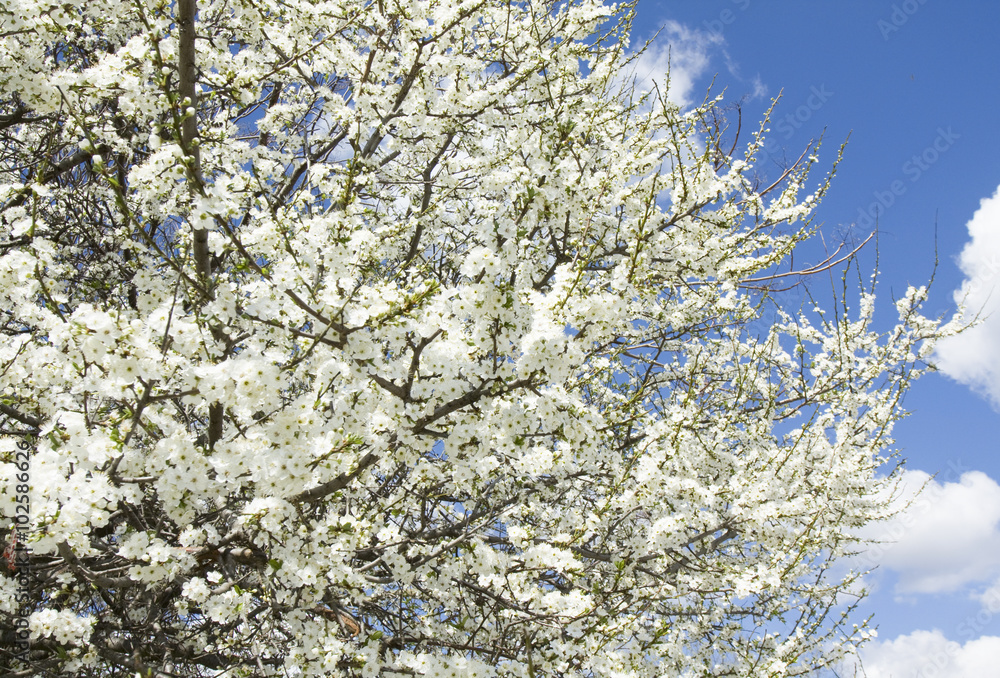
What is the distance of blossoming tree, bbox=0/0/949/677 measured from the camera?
3.51 meters

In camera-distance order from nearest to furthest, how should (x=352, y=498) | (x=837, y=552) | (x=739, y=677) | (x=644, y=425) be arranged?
(x=352, y=498), (x=739, y=677), (x=644, y=425), (x=837, y=552)

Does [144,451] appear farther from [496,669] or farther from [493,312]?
[496,669]

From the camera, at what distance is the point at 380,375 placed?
3625 mm

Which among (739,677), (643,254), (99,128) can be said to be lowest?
(739,677)

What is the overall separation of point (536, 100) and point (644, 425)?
3537 mm

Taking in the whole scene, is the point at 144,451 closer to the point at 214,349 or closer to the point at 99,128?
Answer: the point at 214,349

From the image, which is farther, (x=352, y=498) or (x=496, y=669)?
(x=352, y=498)

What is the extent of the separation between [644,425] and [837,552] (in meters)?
3.05

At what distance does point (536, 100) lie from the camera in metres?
6.43

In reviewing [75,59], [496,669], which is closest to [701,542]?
[496,669]

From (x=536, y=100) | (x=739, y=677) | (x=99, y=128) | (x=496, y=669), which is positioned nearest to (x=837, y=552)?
(x=739, y=677)

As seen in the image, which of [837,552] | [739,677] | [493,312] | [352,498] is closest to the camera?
[493,312]

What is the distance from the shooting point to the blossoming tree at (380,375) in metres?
3.51

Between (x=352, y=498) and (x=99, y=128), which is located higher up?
(x=99, y=128)
